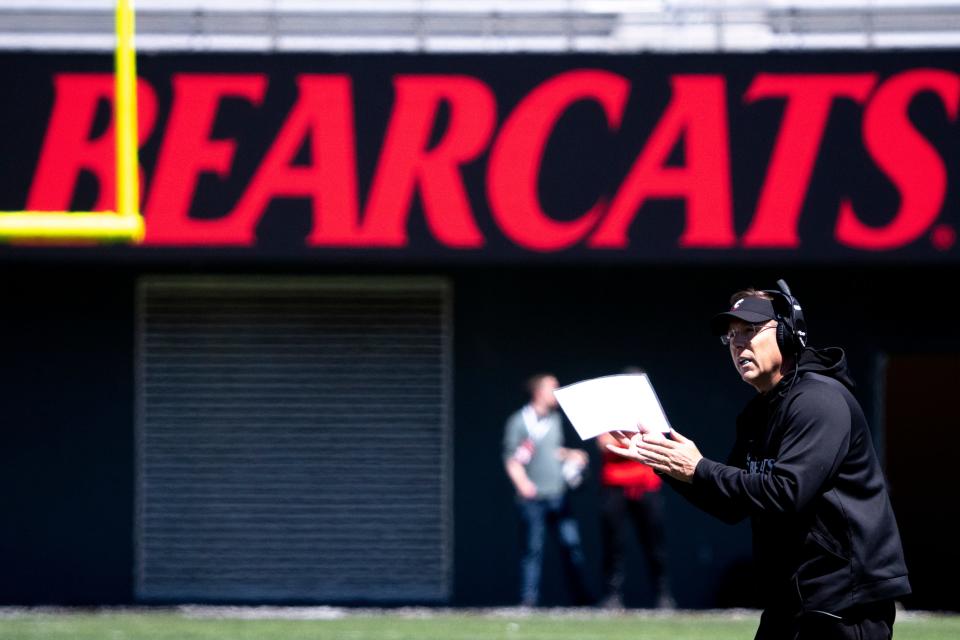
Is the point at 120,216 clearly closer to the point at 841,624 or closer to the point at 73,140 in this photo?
the point at 841,624

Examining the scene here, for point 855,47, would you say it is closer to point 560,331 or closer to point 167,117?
point 560,331

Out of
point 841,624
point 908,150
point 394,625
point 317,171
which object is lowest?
point 394,625

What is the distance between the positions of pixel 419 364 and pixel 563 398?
26.2 feet

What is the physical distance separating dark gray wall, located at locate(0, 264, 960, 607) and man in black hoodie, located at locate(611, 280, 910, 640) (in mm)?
8296

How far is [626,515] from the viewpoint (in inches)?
487

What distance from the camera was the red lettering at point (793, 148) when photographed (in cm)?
1191

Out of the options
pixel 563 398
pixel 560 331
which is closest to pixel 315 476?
pixel 560 331

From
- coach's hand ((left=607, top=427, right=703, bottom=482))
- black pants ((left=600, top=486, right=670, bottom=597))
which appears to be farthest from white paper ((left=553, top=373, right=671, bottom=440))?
black pants ((left=600, top=486, right=670, bottom=597))

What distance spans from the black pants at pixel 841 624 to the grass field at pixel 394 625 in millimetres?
5904

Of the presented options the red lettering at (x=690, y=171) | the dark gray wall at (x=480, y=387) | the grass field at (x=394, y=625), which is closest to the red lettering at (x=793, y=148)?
the red lettering at (x=690, y=171)

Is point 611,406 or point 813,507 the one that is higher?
point 611,406

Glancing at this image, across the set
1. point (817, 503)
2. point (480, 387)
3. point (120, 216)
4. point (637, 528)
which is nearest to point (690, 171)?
point (480, 387)

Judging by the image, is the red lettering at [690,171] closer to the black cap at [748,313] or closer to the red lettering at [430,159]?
the red lettering at [430,159]

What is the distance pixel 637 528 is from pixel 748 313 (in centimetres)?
789
